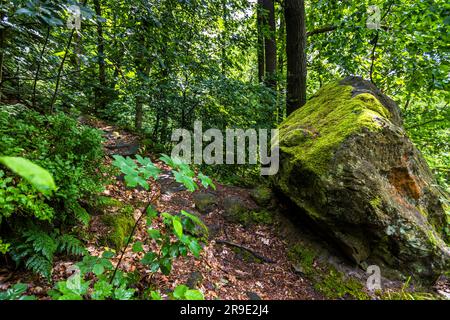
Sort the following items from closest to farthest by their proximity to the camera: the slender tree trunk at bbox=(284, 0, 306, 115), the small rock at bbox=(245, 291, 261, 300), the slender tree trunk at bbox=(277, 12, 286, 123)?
the small rock at bbox=(245, 291, 261, 300), the slender tree trunk at bbox=(284, 0, 306, 115), the slender tree trunk at bbox=(277, 12, 286, 123)

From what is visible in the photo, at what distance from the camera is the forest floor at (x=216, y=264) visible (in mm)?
2705

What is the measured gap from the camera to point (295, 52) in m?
6.12

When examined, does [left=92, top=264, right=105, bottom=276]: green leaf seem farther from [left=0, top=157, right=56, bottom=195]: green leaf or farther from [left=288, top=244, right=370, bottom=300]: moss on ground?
[left=288, top=244, right=370, bottom=300]: moss on ground

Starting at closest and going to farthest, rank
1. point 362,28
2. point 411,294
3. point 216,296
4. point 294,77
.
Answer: point 216,296, point 411,294, point 362,28, point 294,77

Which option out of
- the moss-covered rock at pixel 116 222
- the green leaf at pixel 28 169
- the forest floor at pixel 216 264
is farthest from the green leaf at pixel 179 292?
the moss-covered rock at pixel 116 222

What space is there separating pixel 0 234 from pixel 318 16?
31.5 feet

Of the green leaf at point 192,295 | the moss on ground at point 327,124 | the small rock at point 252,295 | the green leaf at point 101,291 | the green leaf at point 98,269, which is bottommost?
the small rock at point 252,295

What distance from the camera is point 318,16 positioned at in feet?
26.6

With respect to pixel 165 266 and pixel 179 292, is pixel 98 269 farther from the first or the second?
pixel 179 292

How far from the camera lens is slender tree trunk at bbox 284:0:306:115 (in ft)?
19.4

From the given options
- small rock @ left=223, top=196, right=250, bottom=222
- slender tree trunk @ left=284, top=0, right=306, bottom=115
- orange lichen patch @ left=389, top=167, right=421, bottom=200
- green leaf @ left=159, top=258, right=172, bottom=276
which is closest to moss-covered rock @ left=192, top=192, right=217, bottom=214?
small rock @ left=223, top=196, right=250, bottom=222

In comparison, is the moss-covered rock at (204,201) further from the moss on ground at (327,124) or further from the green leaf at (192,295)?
the green leaf at (192,295)
